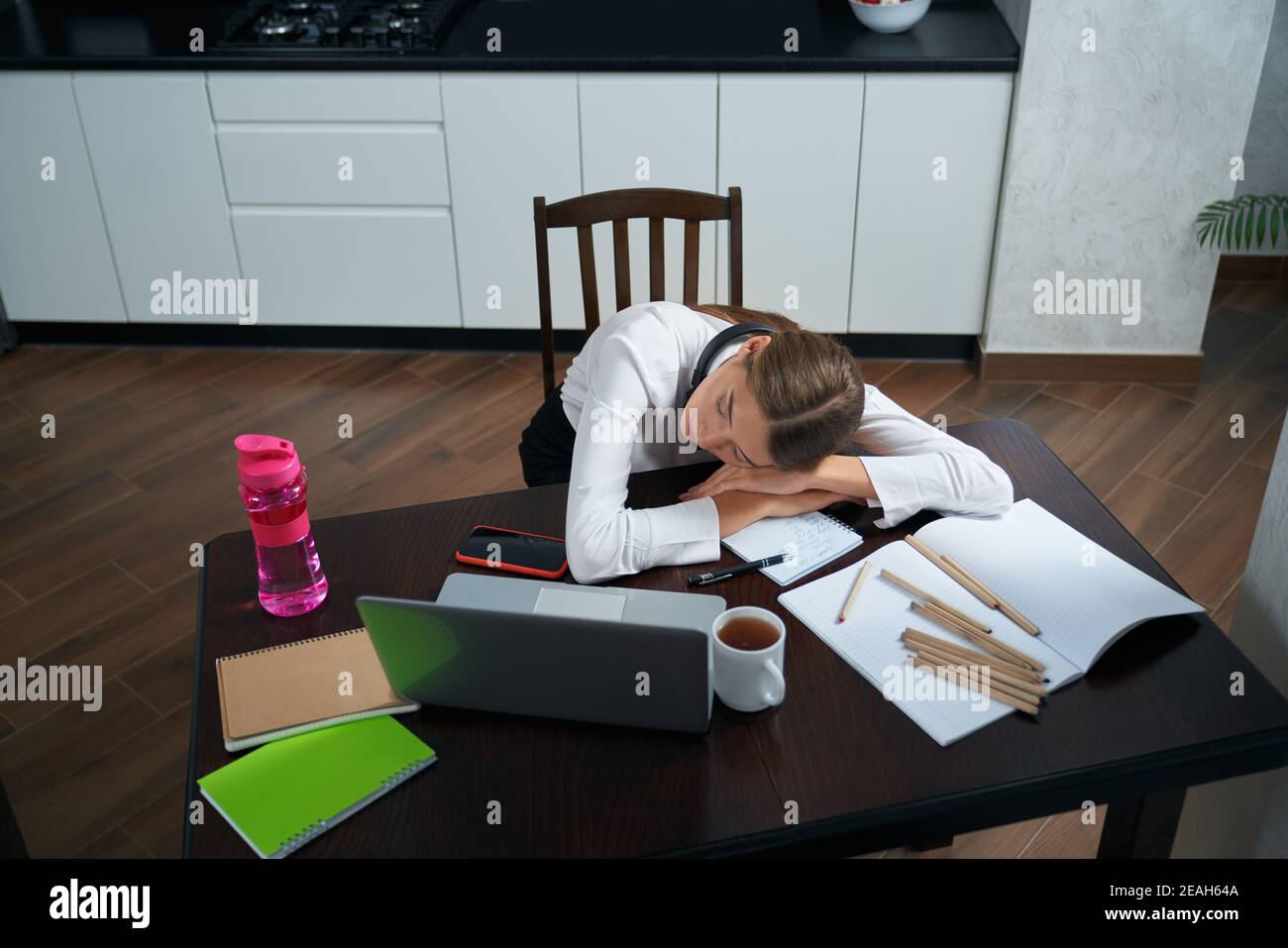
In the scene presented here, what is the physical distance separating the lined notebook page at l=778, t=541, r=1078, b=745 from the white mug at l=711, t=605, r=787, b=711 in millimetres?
129

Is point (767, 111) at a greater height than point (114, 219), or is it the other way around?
point (767, 111)

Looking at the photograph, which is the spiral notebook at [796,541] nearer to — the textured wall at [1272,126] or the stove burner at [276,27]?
the stove burner at [276,27]

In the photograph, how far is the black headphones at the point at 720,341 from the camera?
1.68m

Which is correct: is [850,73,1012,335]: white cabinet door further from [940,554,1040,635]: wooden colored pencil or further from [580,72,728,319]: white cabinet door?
[940,554,1040,635]: wooden colored pencil

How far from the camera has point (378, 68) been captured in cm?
336

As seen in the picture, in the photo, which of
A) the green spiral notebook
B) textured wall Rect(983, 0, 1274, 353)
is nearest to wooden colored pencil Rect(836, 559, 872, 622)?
the green spiral notebook

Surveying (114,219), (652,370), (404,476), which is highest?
(652,370)

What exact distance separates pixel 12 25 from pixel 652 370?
3.08m

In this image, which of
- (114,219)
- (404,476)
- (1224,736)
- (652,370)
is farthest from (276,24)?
(1224,736)

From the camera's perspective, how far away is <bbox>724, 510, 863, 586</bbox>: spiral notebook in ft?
5.19

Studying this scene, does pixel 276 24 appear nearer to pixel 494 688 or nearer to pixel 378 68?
pixel 378 68

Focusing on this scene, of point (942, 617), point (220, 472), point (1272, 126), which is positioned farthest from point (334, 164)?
point (1272, 126)

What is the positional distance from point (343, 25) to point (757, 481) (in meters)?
2.56

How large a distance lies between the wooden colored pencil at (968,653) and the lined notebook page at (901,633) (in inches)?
0.6
